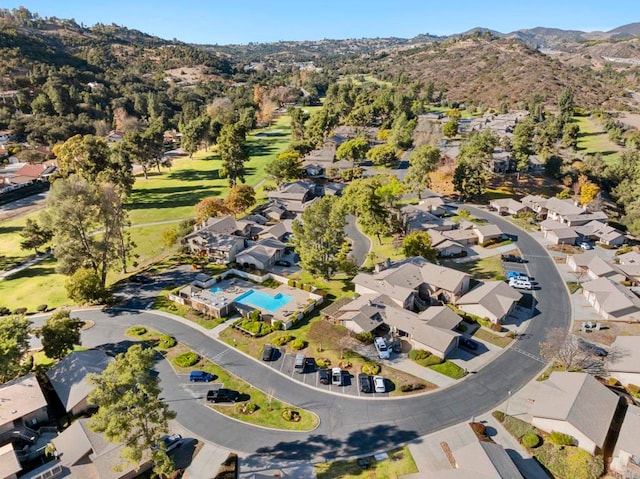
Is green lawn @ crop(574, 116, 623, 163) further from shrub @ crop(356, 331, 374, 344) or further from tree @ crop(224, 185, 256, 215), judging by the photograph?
shrub @ crop(356, 331, 374, 344)

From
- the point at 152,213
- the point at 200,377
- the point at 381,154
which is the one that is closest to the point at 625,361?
the point at 200,377

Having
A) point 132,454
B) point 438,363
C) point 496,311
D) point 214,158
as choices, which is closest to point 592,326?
point 496,311

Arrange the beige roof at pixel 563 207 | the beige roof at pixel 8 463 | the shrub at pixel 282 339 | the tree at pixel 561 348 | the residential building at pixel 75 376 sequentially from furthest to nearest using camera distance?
the beige roof at pixel 563 207 → the shrub at pixel 282 339 → the tree at pixel 561 348 → the residential building at pixel 75 376 → the beige roof at pixel 8 463

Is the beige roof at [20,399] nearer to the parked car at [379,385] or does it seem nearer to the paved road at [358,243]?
the parked car at [379,385]

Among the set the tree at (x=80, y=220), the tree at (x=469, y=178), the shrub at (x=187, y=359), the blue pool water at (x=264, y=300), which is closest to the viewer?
the shrub at (x=187, y=359)

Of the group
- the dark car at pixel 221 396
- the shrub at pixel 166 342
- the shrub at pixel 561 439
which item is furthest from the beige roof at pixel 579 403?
the shrub at pixel 166 342

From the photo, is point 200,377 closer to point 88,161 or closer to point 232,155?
point 232,155
